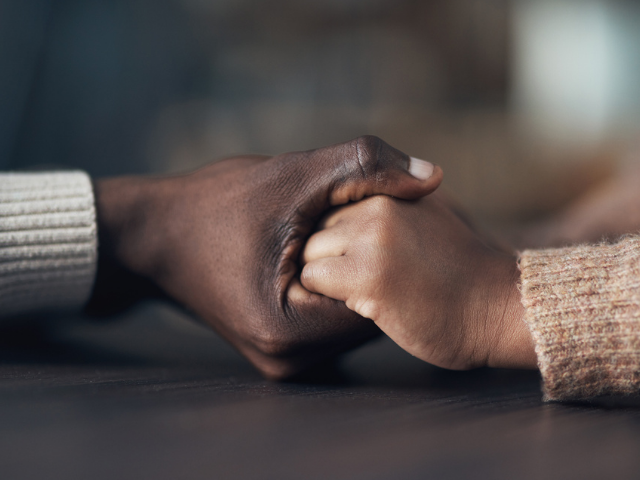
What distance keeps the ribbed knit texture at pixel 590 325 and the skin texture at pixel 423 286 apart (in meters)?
0.02

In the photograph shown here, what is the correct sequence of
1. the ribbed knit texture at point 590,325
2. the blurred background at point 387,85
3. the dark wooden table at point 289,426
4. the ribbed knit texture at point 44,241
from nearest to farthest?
the dark wooden table at point 289,426 < the ribbed knit texture at point 590,325 < the ribbed knit texture at point 44,241 < the blurred background at point 387,85

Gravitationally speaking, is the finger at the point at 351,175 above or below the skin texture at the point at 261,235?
above

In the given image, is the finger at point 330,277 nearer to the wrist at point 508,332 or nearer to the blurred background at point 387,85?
the wrist at point 508,332

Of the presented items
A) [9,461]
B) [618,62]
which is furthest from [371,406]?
[618,62]

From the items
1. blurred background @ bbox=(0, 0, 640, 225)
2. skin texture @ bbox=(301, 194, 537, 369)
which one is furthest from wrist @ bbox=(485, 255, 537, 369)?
blurred background @ bbox=(0, 0, 640, 225)

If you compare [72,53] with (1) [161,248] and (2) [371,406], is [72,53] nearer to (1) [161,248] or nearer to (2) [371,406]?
(1) [161,248]

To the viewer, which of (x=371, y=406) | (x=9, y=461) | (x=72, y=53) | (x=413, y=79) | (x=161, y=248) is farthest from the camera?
(x=413, y=79)

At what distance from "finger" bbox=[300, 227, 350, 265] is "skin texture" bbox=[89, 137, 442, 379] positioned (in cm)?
1

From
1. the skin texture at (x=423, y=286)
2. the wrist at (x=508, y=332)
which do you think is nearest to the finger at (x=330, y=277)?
the skin texture at (x=423, y=286)

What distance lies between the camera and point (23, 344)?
576mm

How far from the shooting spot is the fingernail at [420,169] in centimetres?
43

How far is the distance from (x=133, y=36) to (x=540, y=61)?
2445 millimetres

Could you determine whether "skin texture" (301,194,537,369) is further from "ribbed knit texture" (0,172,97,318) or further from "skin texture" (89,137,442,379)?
"ribbed knit texture" (0,172,97,318)

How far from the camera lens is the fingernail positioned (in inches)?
16.9
